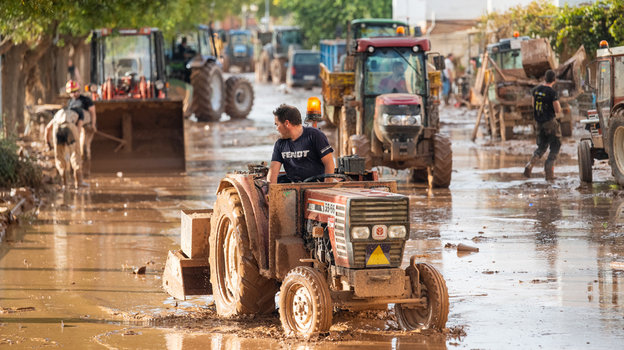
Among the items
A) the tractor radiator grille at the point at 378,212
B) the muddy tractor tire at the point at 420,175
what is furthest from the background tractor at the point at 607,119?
the tractor radiator grille at the point at 378,212

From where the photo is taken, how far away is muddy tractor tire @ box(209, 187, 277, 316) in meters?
8.53

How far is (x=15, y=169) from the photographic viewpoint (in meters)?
17.4

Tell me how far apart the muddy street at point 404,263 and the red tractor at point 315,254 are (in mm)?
209

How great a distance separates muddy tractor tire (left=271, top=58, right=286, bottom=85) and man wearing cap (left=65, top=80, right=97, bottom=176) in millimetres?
36693

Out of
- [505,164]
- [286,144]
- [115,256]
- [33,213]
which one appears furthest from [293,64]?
[286,144]

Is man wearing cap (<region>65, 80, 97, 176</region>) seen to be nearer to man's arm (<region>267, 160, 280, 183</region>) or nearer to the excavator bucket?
the excavator bucket

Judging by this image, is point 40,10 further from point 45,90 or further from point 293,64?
point 293,64

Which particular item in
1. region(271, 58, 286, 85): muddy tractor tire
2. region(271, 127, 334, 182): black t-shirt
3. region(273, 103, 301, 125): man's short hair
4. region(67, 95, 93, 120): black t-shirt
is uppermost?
region(271, 58, 286, 85): muddy tractor tire

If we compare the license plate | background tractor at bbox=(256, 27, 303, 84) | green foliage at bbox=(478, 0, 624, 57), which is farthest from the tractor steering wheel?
background tractor at bbox=(256, 27, 303, 84)

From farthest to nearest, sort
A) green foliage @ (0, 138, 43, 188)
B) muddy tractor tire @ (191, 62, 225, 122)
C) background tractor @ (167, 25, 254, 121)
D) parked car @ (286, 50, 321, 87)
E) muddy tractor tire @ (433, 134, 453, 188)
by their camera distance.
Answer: parked car @ (286, 50, 321, 87), background tractor @ (167, 25, 254, 121), muddy tractor tire @ (191, 62, 225, 122), muddy tractor tire @ (433, 134, 453, 188), green foliage @ (0, 138, 43, 188)

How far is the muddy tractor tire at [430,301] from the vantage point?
7.80 m

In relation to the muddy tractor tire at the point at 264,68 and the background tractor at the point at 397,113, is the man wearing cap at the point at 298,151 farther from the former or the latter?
the muddy tractor tire at the point at 264,68

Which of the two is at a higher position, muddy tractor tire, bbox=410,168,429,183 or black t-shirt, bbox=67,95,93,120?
black t-shirt, bbox=67,95,93,120

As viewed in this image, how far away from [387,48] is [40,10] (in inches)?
238
